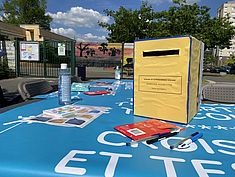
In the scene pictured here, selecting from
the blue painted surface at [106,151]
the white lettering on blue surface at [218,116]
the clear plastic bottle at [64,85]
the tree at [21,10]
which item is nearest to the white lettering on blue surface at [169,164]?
the blue painted surface at [106,151]

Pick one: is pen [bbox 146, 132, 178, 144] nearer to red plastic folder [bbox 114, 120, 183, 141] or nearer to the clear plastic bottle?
red plastic folder [bbox 114, 120, 183, 141]

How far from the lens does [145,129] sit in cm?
107

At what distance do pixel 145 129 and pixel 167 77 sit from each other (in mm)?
350

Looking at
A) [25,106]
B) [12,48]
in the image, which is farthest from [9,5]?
[25,106]

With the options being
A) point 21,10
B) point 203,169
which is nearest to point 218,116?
point 203,169

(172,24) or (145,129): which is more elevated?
(172,24)

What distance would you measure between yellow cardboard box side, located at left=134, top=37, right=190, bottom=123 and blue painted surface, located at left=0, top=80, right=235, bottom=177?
0.14m

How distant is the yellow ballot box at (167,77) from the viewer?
1184 mm

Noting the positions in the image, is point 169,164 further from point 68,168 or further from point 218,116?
point 218,116

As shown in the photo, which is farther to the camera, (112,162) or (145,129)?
(145,129)

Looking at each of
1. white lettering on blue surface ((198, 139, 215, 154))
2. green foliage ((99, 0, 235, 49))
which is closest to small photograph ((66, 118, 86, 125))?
white lettering on blue surface ((198, 139, 215, 154))

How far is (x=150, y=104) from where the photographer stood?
1.31 metres

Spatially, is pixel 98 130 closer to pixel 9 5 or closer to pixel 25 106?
pixel 25 106

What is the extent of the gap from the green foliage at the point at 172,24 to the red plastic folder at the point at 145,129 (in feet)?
38.2
